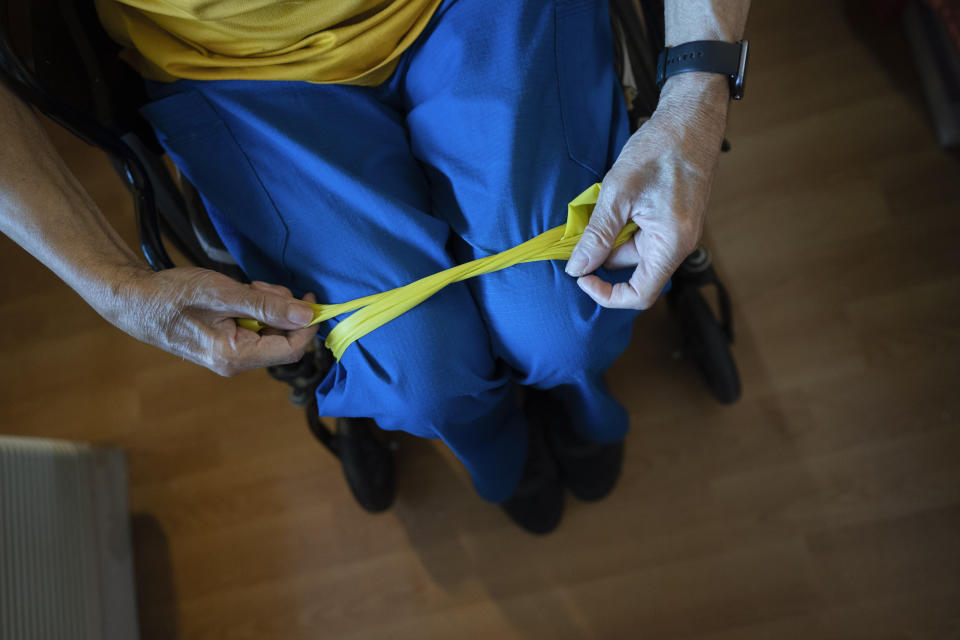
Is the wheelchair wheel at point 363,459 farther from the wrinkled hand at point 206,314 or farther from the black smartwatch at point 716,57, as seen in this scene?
the black smartwatch at point 716,57

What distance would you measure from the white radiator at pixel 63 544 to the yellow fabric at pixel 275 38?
2.56ft

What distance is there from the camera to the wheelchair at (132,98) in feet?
1.99

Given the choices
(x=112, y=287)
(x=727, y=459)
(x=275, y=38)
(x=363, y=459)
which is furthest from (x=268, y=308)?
(x=727, y=459)

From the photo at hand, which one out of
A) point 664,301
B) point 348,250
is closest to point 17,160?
point 348,250

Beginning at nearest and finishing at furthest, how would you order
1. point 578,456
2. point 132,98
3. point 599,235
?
1. point 599,235
2. point 132,98
3. point 578,456

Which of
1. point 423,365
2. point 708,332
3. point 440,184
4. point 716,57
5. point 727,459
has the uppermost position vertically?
point 716,57

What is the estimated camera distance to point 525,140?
0.65m

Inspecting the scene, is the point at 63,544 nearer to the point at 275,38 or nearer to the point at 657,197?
the point at 275,38

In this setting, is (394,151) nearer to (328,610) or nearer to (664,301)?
(664,301)

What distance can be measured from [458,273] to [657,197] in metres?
0.22

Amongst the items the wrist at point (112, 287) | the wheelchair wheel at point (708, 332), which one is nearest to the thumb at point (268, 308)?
the wrist at point (112, 287)

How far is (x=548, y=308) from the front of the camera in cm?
66

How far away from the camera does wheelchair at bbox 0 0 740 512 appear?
1.99 ft

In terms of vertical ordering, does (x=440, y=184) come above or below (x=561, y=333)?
above
